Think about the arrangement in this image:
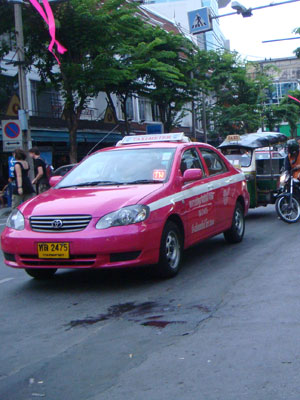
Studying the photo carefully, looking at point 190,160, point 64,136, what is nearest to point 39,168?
point 190,160

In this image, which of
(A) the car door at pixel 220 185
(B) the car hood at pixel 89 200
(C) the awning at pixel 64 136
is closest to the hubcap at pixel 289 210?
(A) the car door at pixel 220 185

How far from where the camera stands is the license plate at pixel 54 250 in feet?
20.6

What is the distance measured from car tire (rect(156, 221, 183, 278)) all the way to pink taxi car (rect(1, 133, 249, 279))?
0.04 ft

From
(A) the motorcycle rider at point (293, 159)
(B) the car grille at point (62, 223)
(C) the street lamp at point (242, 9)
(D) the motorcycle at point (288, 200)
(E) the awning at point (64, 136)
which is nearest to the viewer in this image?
(B) the car grille at point (62, 223)

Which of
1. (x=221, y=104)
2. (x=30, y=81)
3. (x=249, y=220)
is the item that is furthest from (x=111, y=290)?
(x=221, y=104)

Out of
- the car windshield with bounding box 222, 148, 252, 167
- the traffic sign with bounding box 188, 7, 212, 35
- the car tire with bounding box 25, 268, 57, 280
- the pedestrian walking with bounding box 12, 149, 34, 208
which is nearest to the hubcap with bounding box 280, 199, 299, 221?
the car windshield with bounding box 222, 148, 252, 167

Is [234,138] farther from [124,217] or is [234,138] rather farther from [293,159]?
[124,217]

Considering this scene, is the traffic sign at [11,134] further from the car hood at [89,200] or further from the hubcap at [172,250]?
the hubcap at [172,250]

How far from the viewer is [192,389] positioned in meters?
3.70

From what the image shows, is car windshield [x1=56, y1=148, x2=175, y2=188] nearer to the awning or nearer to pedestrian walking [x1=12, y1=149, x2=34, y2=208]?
pedestrian walking [x1=12, y1=149, x2=34, y2=208]

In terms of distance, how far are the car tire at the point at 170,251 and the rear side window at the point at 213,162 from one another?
6.02ft

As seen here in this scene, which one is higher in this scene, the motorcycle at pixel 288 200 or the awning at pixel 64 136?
the awning at pixel 64 136

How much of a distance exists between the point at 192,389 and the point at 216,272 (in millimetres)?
3759

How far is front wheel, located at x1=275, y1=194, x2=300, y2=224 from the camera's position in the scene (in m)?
12.1
